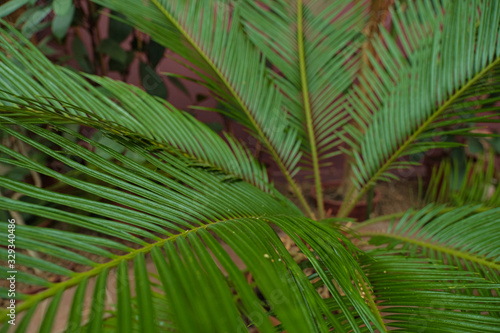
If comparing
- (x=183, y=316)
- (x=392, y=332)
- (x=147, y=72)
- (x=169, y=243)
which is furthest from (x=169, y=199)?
(x=147, y=72)

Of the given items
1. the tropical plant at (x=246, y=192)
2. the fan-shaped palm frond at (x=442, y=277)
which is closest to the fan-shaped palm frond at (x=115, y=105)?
the tropical plant at (x=246, y=192)

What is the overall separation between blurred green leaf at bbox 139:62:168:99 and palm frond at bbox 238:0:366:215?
0.42 metres

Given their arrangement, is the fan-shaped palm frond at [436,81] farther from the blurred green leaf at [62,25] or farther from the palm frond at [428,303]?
the blurred green leaf at [62,25]

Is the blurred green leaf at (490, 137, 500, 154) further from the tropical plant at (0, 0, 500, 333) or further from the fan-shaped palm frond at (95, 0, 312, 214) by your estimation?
the fan-shaped palm frond at (95, 0, 312, 214)

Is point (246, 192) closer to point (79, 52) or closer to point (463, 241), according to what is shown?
point (463, 241)

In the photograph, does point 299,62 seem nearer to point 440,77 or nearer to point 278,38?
point 278,38

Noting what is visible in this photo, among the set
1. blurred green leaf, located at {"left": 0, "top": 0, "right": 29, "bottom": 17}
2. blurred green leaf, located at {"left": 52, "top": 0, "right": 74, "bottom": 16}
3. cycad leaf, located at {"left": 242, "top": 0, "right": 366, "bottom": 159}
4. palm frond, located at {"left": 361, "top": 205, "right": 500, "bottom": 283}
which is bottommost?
palm frond, located at {"left": 361, "top": 205, "right": 500, "bottom": 283}

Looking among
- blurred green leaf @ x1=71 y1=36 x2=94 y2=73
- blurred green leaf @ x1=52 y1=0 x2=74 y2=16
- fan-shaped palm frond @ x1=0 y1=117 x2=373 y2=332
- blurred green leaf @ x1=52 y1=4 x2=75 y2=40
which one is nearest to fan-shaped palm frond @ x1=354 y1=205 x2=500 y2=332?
fan-shaped palm frond @ x1=0 y1=117 x2=373 y2=332

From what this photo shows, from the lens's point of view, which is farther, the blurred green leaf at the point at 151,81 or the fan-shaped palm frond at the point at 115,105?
the blurred green leaf at the point at 151,81

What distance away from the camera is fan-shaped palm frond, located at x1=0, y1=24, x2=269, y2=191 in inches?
23.8

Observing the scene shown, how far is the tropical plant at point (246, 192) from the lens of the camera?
0.33 m

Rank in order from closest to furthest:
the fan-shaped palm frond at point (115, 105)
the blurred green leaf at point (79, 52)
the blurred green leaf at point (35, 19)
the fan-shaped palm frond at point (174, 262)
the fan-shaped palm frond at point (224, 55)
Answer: the fan-shaped palm frond at point (174, 262)
the fan-shaped palm frond at point (115, 105)
the fan-shaped palm frond at point (224, 55)
the blurred green leaf at point (35, 19)
the blurred green leaf at point (79, 52)

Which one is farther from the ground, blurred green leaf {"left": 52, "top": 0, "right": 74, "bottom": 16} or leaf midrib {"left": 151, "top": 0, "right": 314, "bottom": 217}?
blurred green leaf {"left": 52, "top": 0, "right": 74, "bottom": 16}

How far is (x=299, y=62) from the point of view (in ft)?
3.43
